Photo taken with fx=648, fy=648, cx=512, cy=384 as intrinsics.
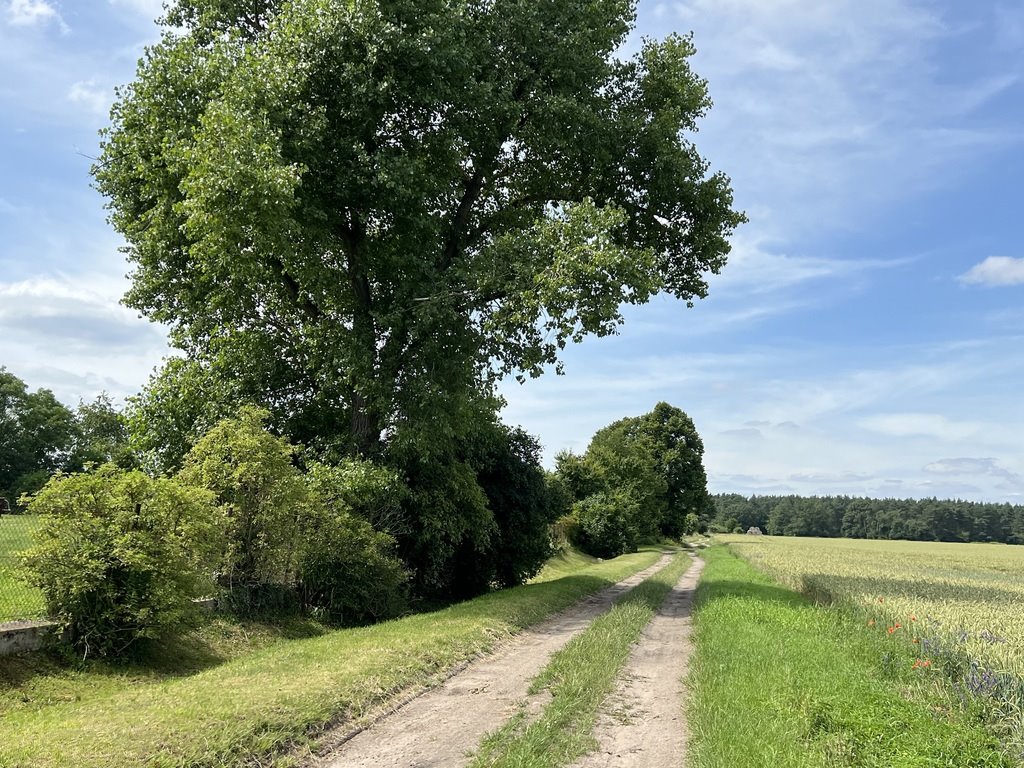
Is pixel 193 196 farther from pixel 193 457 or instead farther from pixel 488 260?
pixel 488 260

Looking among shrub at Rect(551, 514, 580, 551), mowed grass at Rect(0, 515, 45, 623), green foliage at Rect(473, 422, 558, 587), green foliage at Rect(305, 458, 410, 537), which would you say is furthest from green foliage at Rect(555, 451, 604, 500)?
mowed grass at Rect(0, 515, 45, 623)

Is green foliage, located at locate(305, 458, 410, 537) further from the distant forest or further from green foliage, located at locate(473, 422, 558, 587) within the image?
the distant forest

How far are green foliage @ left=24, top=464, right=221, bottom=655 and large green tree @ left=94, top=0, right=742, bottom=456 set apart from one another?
6034 mm

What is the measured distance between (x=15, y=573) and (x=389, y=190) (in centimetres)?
1044

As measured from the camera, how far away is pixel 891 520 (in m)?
155

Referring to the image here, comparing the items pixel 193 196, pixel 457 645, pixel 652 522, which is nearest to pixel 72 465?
pixel 652 522

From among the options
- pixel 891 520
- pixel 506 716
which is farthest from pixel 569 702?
pixel 891 520

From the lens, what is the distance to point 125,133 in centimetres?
1666

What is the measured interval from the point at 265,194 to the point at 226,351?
5.58 meters

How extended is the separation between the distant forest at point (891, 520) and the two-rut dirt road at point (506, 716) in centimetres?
15625

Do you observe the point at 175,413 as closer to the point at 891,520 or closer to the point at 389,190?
the point at 389,190

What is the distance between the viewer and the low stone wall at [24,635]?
859cm

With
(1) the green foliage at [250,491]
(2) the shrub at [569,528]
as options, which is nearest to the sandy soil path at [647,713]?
(1) the green foliage at [250,491]

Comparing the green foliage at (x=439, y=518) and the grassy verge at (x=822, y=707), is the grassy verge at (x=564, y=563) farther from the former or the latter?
the grassy verge at (x=822, y=707)
